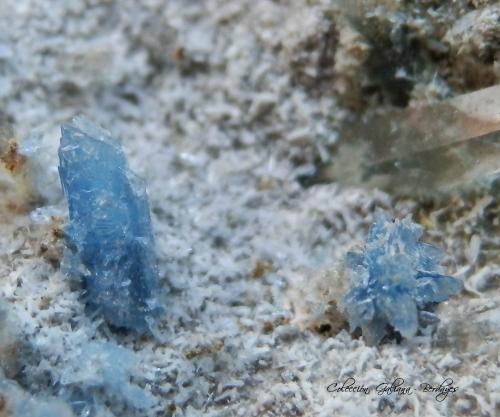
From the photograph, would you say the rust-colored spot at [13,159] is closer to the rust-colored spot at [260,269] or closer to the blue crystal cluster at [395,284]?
the rust-colored spot at [260,269]

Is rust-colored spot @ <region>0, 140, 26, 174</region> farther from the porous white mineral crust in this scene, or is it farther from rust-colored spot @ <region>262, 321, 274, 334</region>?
rust-colored spot @ <region>262, 321, 274, 334</region>

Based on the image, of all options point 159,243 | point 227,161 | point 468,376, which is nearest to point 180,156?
point 227,161

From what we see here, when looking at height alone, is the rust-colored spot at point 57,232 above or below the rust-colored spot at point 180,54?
below

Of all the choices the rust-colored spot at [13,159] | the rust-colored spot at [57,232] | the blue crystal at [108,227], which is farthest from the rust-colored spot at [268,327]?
the rust-colored spot at [13,159]

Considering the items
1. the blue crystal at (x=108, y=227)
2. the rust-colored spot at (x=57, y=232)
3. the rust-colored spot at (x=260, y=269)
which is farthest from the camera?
the rust-colored spot at (x=260, y=269)

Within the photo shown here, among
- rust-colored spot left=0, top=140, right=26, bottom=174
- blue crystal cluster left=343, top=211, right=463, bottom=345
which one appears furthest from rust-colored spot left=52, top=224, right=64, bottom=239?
blue crystal cluster left=343, top=211, right=463, bottom=345

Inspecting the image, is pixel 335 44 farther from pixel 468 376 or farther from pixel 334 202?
pixel 468 376

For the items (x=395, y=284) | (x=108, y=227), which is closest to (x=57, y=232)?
(x=108, y=227)

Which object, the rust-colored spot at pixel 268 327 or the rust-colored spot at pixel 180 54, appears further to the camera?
the rust-colored spot at pixel 180 54

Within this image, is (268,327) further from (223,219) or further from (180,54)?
(180,54)
